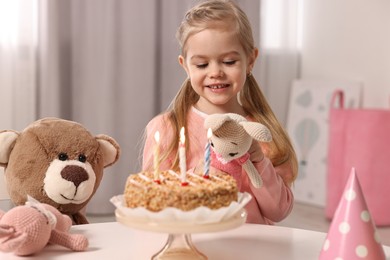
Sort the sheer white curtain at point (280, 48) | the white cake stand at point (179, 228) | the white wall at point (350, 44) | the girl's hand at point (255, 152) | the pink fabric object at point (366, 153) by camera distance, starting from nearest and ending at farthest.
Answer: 1. the white cake stand at point (179, 228)
2. the girl's hand at point (255, 152)
3. the pink fabric object at point (366, 153)
4. the white wall at point (350, 44)
5. the sheer white curtain at point (280, 48)

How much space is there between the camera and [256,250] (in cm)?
102

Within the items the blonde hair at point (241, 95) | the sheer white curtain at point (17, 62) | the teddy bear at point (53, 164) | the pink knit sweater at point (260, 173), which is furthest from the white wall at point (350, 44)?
the teddy bear at point (53, 164)

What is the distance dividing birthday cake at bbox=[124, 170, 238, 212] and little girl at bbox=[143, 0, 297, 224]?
0.96 ft

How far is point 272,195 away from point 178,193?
0.52 meters

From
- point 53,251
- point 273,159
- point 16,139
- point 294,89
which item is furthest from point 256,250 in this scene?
point 294,89

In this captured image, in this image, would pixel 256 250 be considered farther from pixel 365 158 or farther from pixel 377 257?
pixel 365 158

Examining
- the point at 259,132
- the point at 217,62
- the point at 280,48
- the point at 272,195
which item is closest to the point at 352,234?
the point at 259,132

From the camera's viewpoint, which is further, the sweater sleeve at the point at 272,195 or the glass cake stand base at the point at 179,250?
the sweater sleeve at the point at 272,195

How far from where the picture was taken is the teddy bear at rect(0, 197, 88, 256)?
95cm

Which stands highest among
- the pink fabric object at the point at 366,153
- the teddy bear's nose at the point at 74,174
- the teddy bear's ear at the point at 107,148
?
the teddy bear's ear at the point at 107,148

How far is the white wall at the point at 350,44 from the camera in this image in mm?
3150

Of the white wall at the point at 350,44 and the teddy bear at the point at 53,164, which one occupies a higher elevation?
the white wall at the point at 350,44

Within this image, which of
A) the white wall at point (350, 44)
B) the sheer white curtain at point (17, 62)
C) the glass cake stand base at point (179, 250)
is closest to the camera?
the glass cake stand base at point (179, 250)

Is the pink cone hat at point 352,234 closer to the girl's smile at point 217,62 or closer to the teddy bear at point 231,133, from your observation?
the teddy bear at point 231,133
